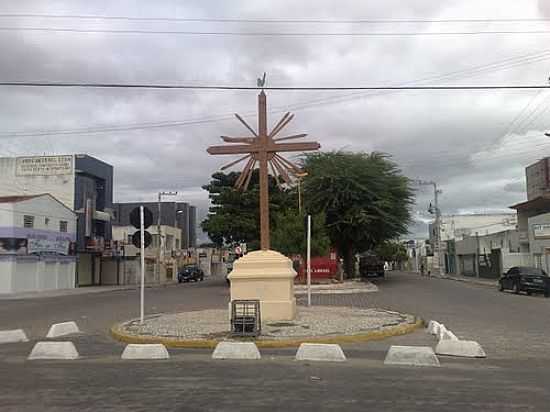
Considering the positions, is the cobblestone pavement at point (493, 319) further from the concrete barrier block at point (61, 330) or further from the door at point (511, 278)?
the concrete barrier block at point (61, 330)

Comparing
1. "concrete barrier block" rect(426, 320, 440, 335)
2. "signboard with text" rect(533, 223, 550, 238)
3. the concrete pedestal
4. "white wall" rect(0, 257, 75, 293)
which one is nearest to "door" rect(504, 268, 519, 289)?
"signboard with text" rect(533, 223, 550, 238)

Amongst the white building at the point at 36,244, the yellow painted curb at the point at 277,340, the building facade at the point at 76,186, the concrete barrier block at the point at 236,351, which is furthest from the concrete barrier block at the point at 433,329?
the building facade at the point at 76,186

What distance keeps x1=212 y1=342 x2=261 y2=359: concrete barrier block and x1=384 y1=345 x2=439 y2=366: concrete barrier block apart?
2.32 m

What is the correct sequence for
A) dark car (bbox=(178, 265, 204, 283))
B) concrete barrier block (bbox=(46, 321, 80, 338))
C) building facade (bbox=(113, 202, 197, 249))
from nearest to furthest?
concrete barrier block (bbox=(46, 321, 80, 338)) → dark car (bbox=(178, 265, 204, 283)) → building facade (bbox=(113, 202, 197, 249))

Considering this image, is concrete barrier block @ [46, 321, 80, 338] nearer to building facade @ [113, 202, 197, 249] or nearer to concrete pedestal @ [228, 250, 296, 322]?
concrete pedestal @ [228, 250, 296, 322]

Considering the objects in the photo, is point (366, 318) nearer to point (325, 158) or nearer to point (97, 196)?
point (325, 158)

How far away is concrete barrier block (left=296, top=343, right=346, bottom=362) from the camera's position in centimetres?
1125

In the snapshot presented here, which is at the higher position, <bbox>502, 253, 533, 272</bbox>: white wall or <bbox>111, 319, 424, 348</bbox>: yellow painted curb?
<bbox>502, 253, 533, 272</bbox>: white wall

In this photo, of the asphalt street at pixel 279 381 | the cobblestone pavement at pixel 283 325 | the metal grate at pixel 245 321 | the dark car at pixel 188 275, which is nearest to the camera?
the asphalt street at pixel 279 381

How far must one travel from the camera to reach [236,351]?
1163 cm

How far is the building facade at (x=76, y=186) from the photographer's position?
5378 centimetres

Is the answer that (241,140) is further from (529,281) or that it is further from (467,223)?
(467,223)

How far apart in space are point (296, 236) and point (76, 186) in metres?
23.7

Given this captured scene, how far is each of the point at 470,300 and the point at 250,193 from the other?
76.3 ft
